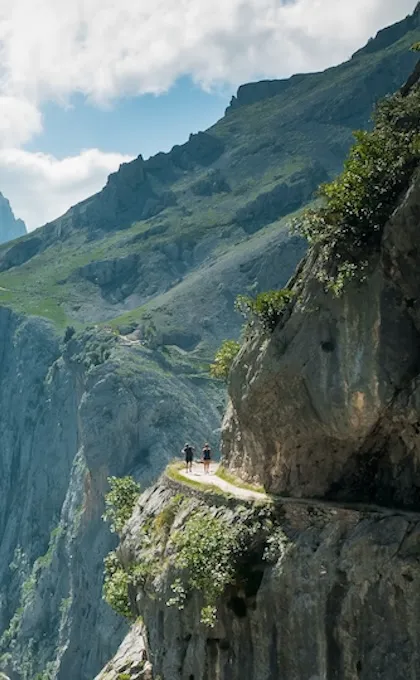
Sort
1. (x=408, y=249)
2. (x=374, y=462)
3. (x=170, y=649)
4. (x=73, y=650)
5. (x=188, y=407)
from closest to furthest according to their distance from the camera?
(x=408, y=249) < (x=374, y=462) < (x=170, y=649) < (x=73, y=650) < (x=188, y=407)

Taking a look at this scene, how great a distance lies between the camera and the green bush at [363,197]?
3606 centimetres

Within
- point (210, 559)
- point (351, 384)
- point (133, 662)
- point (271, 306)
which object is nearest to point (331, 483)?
point (351, 384)

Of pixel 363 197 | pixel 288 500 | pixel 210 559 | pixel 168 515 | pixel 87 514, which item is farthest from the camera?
pixel 87 514

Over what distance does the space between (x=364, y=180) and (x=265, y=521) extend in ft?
56.5

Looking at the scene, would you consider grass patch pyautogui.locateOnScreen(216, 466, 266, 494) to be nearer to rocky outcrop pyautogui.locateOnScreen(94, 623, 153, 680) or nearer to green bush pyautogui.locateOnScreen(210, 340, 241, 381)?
rocky outcrop pyautogui.locateOnScreen(94, 623, 153, 680)

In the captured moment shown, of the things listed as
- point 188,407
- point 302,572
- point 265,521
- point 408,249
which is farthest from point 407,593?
point 188,407

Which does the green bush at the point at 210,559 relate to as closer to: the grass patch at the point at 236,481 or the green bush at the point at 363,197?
the grass patch at the point at 236,481

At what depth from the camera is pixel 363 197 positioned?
1444 inches

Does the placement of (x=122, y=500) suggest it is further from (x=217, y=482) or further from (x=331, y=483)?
(x=331, y=483)

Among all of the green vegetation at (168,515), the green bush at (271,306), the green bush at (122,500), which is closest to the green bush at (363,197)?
the green bush at (271,306)

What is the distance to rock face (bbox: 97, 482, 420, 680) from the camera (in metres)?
31.7

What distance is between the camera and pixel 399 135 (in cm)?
3672

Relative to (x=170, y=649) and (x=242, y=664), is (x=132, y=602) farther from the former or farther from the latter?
(x=242, y=664)

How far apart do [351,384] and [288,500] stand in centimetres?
689
